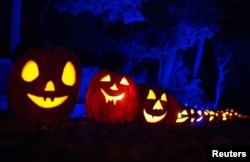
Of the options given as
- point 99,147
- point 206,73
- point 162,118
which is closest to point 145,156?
point 99,147

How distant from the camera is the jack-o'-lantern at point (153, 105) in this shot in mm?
8242

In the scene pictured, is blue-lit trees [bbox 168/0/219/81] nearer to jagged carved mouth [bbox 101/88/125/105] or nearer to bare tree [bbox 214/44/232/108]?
bare tree [bbox 214/44/232/108]

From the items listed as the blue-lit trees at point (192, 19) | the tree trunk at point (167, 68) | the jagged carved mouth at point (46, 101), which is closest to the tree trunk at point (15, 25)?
the jagged carved mouth at point (46, 101)

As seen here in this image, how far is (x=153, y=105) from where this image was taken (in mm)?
8305

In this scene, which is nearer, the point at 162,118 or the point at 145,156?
the point at 145,156

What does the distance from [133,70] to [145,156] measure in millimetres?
15436

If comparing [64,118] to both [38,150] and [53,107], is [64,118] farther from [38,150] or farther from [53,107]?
[38,150]

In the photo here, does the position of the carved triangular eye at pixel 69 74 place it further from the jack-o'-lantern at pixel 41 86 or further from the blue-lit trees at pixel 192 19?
the blue-lit trees at pixel 192 19

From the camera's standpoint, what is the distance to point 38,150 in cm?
376

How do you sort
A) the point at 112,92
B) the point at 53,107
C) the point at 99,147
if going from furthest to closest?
1. the point at 112,92
2. the point at 53,107
3. the point at 99,147

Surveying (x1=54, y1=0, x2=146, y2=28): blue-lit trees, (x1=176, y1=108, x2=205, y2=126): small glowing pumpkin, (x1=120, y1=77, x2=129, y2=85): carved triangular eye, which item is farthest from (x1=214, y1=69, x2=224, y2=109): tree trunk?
(x1=120, y1=77, x2=129, y2=85): carved triangular eye

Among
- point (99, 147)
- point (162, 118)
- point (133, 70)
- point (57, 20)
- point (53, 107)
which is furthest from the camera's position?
point (133, 70)

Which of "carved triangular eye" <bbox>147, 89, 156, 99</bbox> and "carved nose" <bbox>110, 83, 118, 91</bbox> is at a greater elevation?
"carved nose" <bbox>110, 83, 118, 91</bbox>

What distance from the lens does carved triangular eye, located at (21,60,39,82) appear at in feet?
19.8
